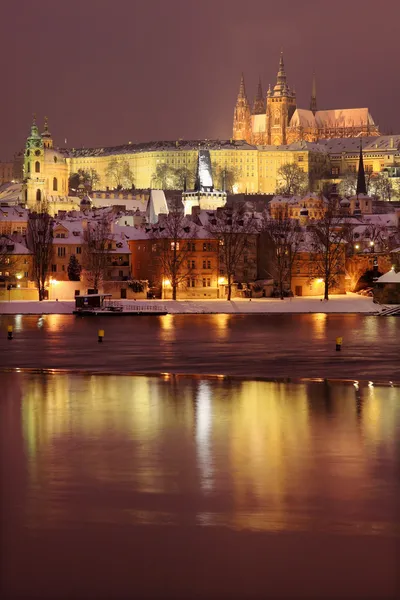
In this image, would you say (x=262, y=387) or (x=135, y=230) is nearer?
(x=262, y=387)

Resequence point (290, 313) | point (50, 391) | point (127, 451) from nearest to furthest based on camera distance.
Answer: point (127, 451), point (50, 391), point (290, 313)

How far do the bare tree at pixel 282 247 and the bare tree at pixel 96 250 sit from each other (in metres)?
12.8

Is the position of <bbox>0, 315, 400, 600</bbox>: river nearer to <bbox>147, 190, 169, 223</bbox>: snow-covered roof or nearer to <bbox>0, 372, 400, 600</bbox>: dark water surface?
<bbox>0, 372, 400, 600</bbox>: dark water surface

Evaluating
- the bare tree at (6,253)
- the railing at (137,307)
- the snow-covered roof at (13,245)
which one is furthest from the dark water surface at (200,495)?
the snow-covered roof at (13,245)

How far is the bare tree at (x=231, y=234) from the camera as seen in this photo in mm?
83938

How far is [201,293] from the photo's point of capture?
85.6 meters

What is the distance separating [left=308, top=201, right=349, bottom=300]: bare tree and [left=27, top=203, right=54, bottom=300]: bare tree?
19831 mm

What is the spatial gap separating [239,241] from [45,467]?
69.8 metres

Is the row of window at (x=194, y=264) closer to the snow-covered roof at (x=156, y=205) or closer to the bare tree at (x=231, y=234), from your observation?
the bare tree at (x=231, y=234)

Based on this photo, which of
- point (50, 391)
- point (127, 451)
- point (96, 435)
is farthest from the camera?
point (50, 391)

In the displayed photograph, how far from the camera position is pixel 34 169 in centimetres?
19438

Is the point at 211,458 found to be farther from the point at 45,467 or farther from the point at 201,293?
the point at 201,293

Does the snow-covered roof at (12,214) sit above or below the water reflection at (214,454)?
above

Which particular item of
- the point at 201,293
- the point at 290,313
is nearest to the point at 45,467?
the point at 290,313
